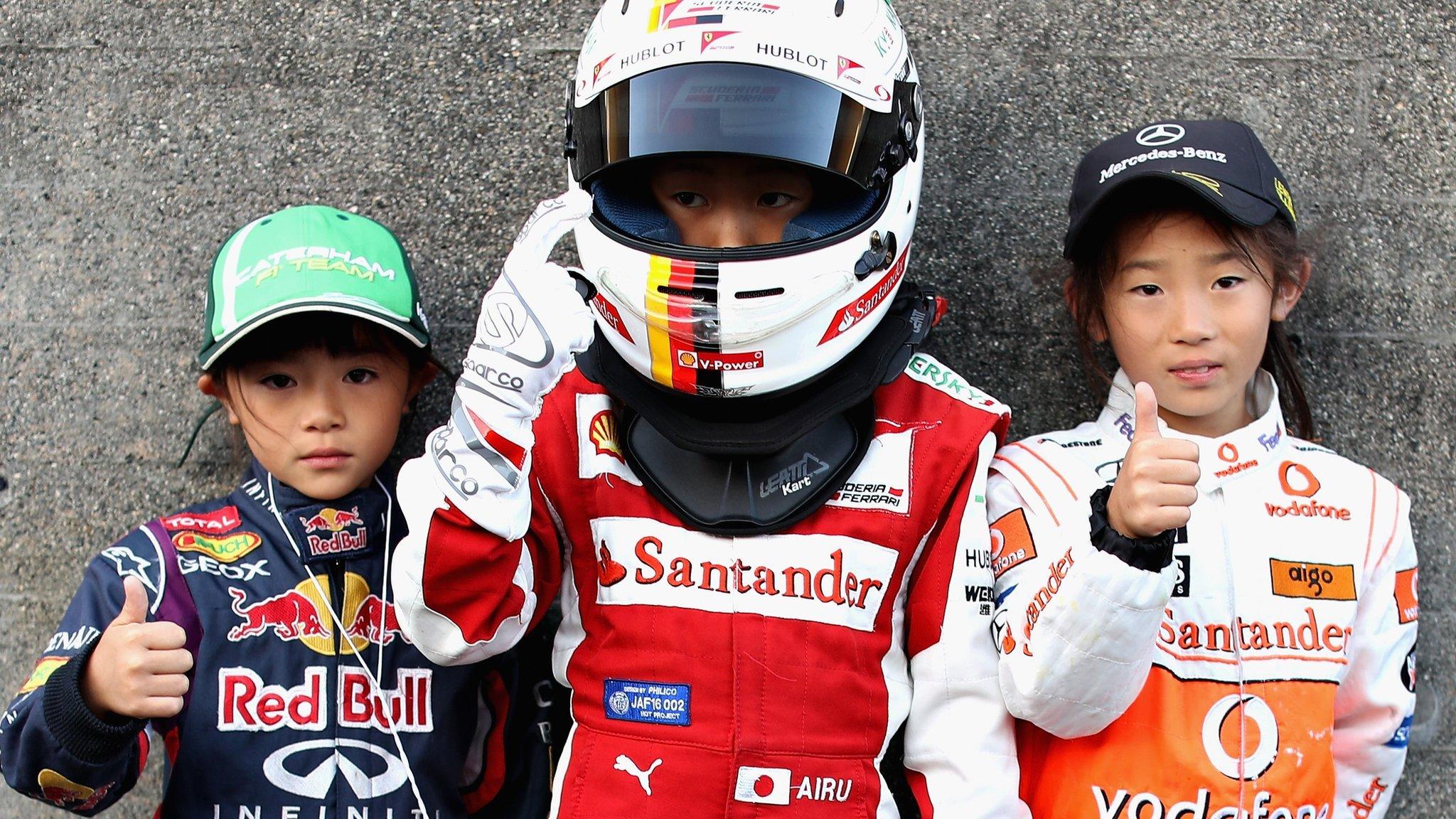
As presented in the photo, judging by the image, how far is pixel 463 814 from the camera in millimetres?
2428

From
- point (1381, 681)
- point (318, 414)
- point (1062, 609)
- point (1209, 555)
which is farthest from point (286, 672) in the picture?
point (1381, 681)

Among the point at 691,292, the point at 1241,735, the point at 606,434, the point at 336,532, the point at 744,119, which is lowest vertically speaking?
the point at 1241,735

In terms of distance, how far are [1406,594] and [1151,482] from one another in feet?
2.80

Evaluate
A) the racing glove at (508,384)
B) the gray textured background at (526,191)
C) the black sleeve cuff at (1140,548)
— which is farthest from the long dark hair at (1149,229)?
the racing glove at (508,384)

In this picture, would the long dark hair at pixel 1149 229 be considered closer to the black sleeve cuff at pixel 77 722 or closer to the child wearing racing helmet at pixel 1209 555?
the child wearing racing helmet at pixel 1209 555

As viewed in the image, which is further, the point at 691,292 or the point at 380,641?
the point at 380,641

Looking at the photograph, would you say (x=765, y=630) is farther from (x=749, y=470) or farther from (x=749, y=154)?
(x=749, y=154)

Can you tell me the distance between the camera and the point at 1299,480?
239cm

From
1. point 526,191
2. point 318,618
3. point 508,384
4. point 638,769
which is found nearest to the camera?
point 508,384

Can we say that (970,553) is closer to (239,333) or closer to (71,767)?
(239,333)

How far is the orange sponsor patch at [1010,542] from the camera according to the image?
7.49 ft

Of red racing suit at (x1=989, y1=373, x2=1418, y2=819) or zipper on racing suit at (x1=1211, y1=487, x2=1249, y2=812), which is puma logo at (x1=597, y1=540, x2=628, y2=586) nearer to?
red racing suit at (x1=989, y1=373, x2=1418, y2=819)

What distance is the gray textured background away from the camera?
2779 mm

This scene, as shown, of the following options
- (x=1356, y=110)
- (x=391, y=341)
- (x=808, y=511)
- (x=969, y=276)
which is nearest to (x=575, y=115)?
(x=391, y=341)
